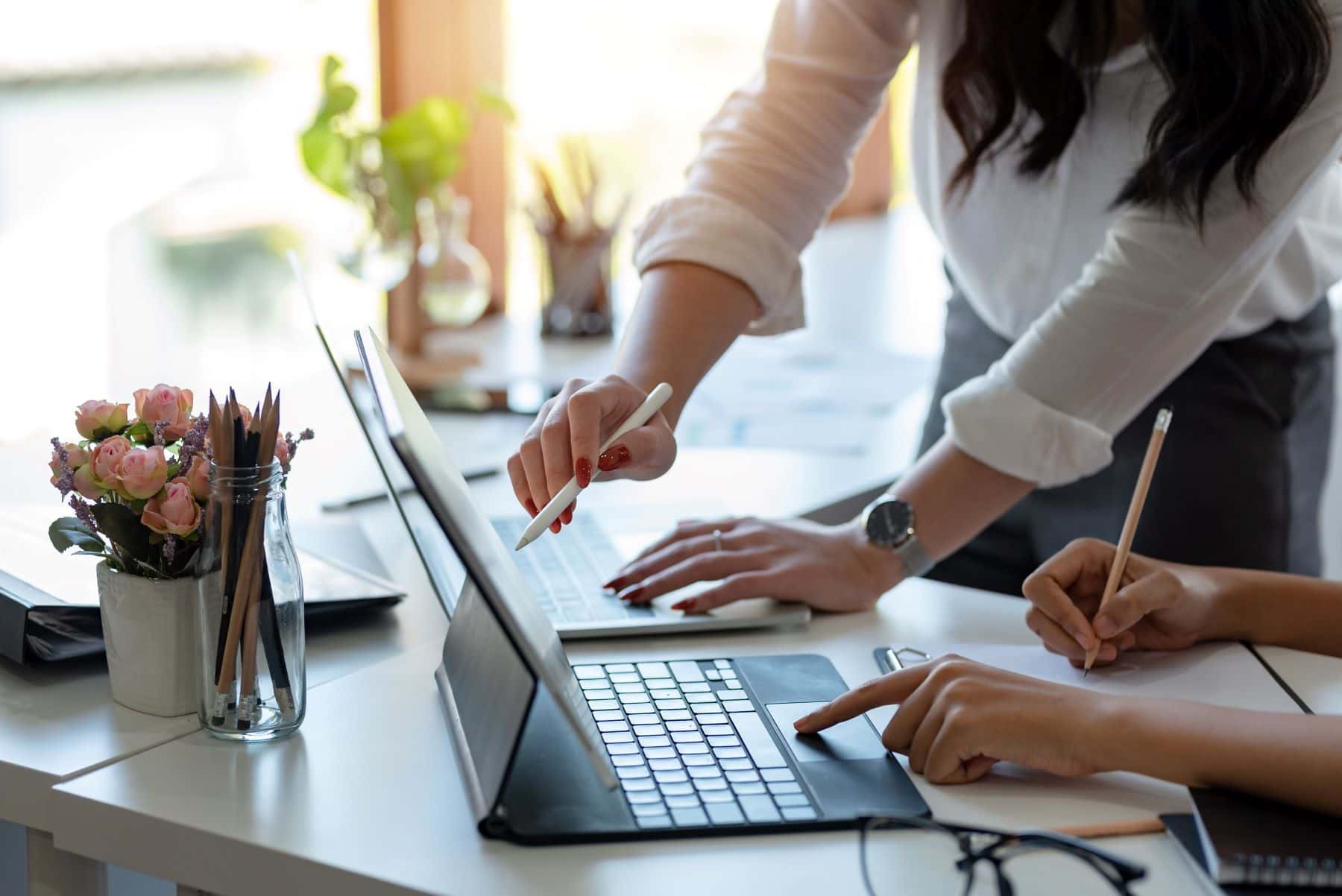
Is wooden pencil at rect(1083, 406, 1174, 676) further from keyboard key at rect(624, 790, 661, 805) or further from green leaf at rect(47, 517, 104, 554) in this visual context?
green leaf at rect(47, 517, 104, 554)

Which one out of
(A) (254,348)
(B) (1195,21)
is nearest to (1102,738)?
(B) (1195,21)

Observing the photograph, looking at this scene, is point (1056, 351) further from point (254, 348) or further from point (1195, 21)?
point (254, 348)

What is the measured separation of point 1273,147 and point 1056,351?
23 cm

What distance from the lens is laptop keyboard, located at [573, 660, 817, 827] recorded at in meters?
0.73

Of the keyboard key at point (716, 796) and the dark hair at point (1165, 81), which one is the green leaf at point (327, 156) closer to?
the dark hair at point (1165, 81)

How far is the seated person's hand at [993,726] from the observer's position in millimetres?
774

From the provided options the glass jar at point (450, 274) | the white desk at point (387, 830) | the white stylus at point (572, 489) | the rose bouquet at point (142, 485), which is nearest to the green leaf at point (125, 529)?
the rose bouquet at point (142, 485)

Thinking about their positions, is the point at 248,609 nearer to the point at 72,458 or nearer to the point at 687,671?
the point at 72,458

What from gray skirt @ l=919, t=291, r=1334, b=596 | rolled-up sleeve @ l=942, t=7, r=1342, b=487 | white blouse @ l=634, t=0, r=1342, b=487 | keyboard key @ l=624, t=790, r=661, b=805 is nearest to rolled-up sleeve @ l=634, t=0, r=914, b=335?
white blouse @ l=634, t=0, r=1342, b=487

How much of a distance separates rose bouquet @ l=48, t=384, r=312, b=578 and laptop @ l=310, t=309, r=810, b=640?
108mm

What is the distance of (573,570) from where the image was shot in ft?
3.80

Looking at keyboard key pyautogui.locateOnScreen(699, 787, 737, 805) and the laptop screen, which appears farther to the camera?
keyboard key pyautogui.locateOnScreen(699, 787, 737, 805)

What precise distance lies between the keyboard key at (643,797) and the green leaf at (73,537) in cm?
37

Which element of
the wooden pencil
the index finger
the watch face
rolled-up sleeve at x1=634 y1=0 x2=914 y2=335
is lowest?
the watch face
